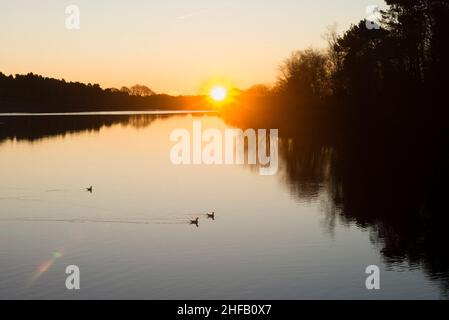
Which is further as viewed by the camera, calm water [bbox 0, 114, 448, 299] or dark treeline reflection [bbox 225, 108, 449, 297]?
dark treeline reflection [bbox 225, 108, 449, 297]

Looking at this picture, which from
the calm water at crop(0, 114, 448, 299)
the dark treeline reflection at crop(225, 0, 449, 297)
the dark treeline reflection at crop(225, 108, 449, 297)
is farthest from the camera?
the dark treeline reflection at crop(225, 0, 449, 297)

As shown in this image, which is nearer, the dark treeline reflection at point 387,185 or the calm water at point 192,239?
the calm water at point 192,239

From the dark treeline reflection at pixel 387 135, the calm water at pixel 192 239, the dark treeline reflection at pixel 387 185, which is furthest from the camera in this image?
the dark treeline reflection at pixel 387 135

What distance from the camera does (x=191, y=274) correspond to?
30016 mm

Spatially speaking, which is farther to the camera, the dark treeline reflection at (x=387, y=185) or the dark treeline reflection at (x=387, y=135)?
the dark treeline reflection at (x=387, y=135)

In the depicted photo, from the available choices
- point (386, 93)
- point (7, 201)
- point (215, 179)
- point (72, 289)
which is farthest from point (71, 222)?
point (386, 93)

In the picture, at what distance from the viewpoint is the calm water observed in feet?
93.1

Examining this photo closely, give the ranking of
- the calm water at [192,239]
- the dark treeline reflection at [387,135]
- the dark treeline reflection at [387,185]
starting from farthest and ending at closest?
the dark treeline reflection at [387,135], the dark treeline reflection at [387,185], the calm water at [192,239]

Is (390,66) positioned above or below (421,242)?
above

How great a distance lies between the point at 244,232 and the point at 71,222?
1279 centimetres

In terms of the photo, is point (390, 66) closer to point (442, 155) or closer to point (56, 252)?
point (442, 155)

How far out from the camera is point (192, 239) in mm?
37094

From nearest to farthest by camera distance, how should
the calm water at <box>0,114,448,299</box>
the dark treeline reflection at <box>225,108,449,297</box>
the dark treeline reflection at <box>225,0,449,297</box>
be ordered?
the calm water at <box>0,114,448,299</box> < the dark treeline reflection at <box>225,108,449,297</box> < the dark treeline reflection at <box>225,0,449,297</box>

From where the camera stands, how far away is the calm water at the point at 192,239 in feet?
93.1
